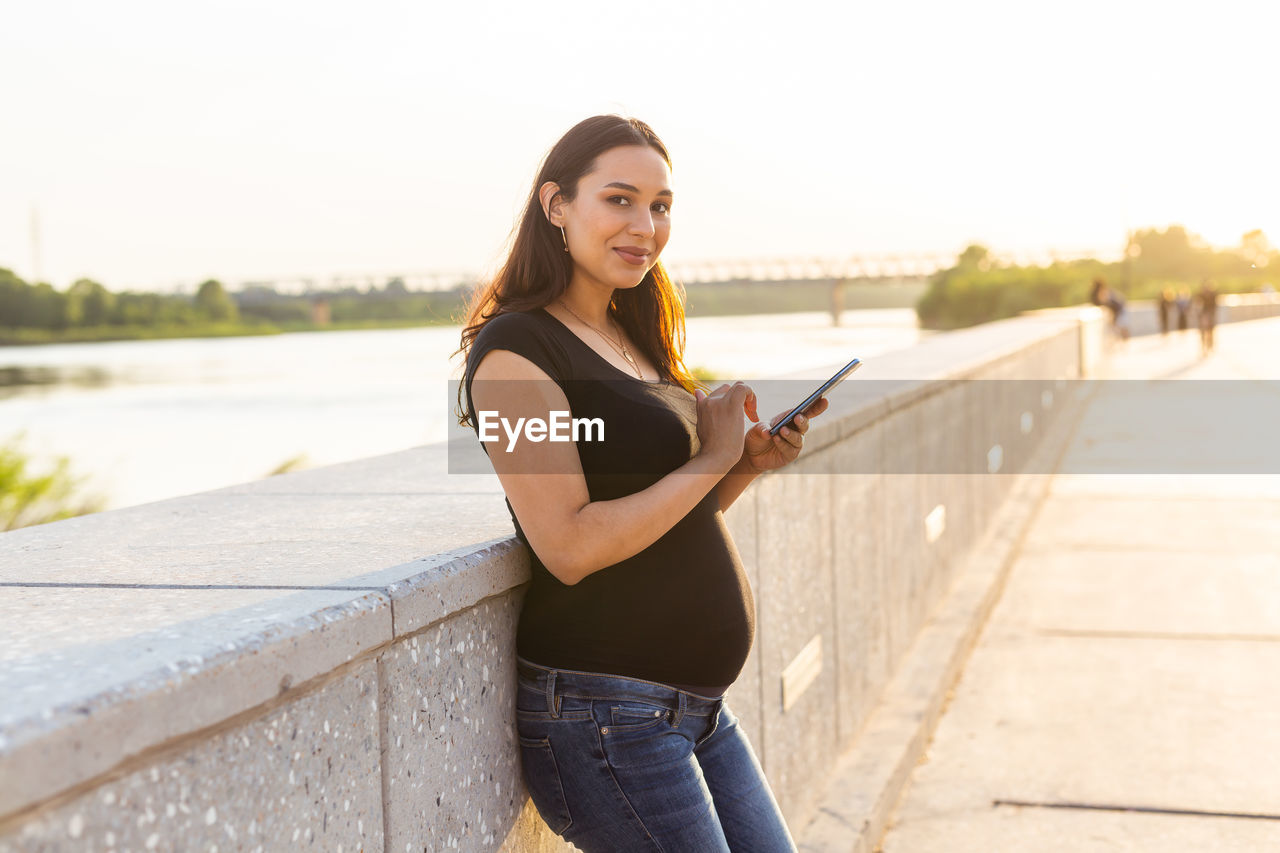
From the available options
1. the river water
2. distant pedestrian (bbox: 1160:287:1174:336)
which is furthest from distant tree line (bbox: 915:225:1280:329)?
distant pedestrian (bbox: 1160:287:1174:336)

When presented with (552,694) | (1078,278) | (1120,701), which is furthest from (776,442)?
(1078,278)

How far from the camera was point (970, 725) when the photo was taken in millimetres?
5418

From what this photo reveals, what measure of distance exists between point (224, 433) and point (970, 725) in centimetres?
2862

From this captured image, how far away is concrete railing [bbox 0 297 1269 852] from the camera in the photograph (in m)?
1.35

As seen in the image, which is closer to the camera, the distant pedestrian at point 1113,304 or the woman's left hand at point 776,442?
the woman's left hand at point 776,442

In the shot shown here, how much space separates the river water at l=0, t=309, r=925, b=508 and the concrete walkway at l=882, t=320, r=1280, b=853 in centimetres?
195

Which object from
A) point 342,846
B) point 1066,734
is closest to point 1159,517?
point 1066,734

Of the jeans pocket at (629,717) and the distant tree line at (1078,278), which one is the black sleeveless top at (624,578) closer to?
the jeans pocket at (629,717)

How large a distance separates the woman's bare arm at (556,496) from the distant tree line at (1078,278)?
188ft

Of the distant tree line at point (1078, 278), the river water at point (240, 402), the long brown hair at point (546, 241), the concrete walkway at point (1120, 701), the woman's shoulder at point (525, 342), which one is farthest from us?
the distant tree line at point (1078, 278)

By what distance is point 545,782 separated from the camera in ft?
7.53

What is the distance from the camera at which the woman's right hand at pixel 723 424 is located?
7.44 ft

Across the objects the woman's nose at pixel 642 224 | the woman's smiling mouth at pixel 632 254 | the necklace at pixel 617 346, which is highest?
the woman's nose at pixel 642 224

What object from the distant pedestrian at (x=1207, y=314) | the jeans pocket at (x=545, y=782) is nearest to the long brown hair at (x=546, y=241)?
the jeans pocket at (x=545, y=782)
